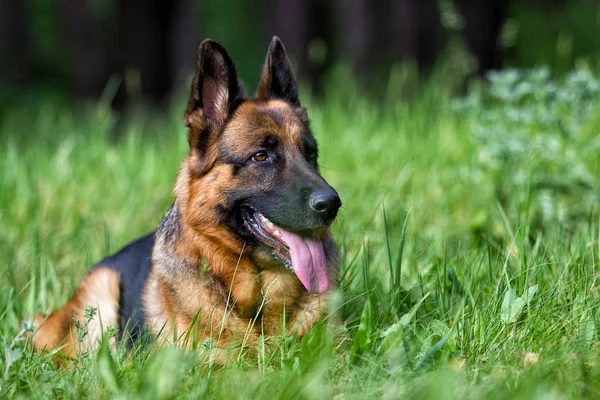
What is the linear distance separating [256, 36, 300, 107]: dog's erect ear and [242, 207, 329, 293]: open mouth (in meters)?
0.80

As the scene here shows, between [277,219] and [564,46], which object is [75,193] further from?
[564,46]

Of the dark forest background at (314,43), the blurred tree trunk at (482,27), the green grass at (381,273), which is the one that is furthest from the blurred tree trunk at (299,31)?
the green grass at (381,273)

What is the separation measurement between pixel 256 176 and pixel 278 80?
737 mm

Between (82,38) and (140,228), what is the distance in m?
8.10

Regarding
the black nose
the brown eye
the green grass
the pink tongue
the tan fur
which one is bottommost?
the tan fur

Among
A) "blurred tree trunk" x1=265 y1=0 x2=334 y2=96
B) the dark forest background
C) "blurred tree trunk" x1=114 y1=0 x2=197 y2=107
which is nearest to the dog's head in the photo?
the dark forest background

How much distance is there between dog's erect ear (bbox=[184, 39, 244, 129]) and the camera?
381cm

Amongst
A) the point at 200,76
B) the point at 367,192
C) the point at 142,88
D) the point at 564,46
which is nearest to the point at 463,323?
the point at 200,76

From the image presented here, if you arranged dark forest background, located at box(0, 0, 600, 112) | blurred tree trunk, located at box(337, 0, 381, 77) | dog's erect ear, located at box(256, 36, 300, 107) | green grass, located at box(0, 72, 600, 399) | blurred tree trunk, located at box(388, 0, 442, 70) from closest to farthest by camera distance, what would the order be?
green grass, located at box(0, 72, 600, 399), dog's erect ear, located at box(256, 36, 300, 107), dark forest background, located at box(0, 0, 600, 112), blurred tree trunk, located at box(388, 0, 442, 70), blurred tree trunk, located at box(337, 0, 381, 77)

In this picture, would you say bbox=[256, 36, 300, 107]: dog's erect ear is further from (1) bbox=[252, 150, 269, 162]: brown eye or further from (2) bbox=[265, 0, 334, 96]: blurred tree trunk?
(2) bbox=[265, 0, 334, 96]: blurred tree trunk

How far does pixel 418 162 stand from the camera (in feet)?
20.9

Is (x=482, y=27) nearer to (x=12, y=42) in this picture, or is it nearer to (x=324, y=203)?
(x=324, y=203)

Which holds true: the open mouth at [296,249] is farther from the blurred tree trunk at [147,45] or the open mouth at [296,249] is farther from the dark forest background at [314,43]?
the blurred tree trunk at [147,45]

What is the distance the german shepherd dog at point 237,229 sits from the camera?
3.48 meters
